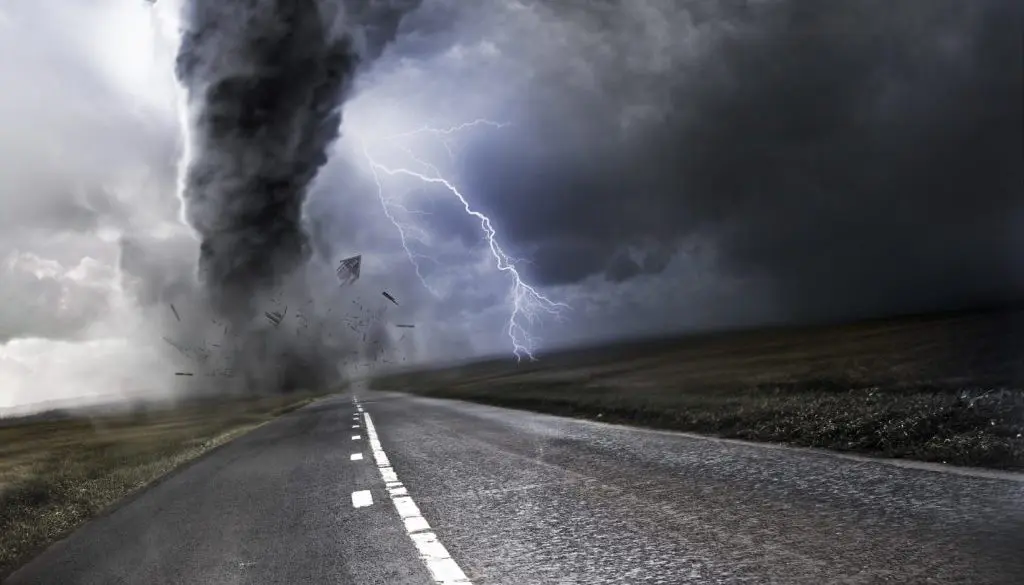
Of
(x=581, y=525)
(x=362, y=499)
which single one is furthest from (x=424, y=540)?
(x=362, y=499)

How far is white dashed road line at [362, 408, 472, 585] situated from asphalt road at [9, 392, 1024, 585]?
27 millimetres

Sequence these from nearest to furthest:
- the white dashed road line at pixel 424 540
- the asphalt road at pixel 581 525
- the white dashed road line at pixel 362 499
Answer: the asphalt road at pixel 581 525 → the white dashed road line at pixel 424 540 → the white dashed road line at pixel 362 499

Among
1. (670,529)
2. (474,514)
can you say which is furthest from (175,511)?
(670,529)

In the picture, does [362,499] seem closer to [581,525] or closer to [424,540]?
[424,540]

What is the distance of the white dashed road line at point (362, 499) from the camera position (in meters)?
8.74

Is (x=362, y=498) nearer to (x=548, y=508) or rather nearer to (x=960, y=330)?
(x=548, y=508)

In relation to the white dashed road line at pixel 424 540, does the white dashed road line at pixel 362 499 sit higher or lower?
lower

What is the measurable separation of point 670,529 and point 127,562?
4967 millimetres

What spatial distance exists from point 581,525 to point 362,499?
368cm

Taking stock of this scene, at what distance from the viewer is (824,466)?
8867 mm

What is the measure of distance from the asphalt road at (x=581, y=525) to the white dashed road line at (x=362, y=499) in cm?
5

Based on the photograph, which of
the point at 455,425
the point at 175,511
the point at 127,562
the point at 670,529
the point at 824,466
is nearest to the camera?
the point at 670,529

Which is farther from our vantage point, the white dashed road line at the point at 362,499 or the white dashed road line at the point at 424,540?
the white dashed road line at the point at 362,499

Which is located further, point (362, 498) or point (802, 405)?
point (802, 405)
